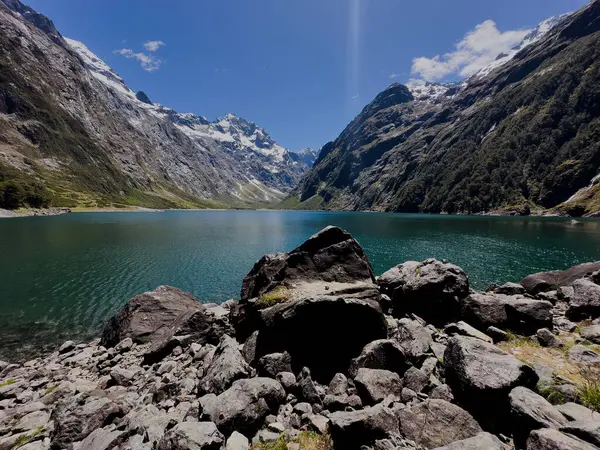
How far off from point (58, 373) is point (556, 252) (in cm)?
8595

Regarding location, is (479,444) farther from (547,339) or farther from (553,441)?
(547,339)

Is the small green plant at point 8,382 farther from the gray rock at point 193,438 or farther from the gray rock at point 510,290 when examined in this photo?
the gray rock at point 510,290

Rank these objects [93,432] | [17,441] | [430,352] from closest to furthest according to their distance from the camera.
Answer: [93,432]
[17,441]
[430,352]

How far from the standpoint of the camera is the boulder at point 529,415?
8.53 metres

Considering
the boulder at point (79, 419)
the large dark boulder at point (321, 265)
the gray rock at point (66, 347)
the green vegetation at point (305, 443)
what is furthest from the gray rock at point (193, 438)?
the gray rock at point (66, 347)

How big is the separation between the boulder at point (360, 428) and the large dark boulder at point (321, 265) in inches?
505

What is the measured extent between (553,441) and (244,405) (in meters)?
9.43

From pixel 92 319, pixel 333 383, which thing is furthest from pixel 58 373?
pixel 333 383

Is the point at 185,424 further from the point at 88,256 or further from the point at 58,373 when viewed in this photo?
the point at 88,256

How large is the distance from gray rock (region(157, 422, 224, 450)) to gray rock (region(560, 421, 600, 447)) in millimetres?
10120

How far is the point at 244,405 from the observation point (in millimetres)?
11156

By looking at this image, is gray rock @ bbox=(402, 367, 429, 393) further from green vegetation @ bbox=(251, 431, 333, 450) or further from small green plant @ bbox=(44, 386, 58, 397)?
small green plant @ bbox=(44, 386, 58, 397)

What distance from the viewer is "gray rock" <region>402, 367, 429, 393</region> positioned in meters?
11.9

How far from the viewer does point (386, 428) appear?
9492 mm
